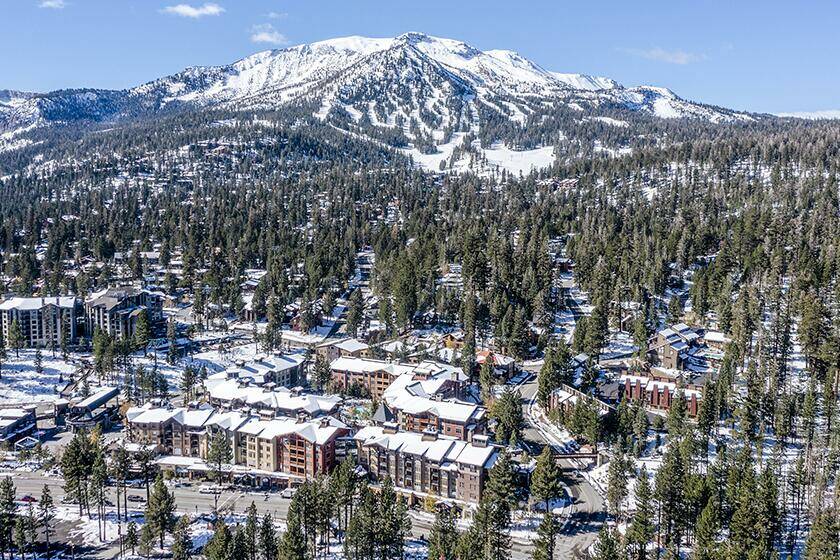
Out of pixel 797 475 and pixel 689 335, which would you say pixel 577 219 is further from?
pixel 797 475

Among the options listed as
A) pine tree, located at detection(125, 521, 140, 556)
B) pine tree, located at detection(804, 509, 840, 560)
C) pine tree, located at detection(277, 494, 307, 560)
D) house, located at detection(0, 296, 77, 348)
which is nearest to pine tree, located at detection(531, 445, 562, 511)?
pine tree, located at detection(804, 509, 840, 560)

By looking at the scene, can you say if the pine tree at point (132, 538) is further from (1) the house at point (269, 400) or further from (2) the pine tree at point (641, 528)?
(2) the pine tree at point (641, 528)

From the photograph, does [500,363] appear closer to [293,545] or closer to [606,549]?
[606,549]

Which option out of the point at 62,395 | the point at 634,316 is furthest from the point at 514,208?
the point at 62,395

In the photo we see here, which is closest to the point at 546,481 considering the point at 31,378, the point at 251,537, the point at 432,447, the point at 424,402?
the point at 432,447

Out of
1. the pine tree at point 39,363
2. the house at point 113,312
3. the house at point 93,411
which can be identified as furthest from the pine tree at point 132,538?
the house at point 113,312

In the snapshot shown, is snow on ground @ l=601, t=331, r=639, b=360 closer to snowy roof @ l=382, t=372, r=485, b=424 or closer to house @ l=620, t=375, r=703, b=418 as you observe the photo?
house @ l=620, t=375, r=703, b=418
